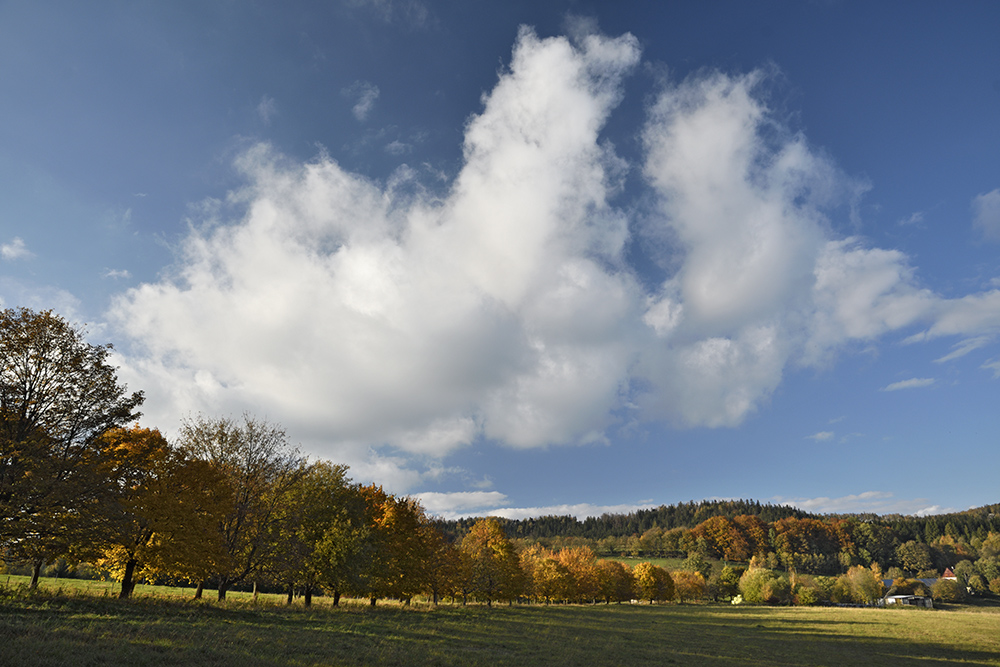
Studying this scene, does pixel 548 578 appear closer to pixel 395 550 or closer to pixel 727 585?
pixel 395 550

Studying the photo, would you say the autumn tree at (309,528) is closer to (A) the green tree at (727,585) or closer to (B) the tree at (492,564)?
(B) the tree at (492,564)

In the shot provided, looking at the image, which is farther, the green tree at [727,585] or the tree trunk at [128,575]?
the green tree at [727,585]

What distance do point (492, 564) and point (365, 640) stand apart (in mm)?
44878

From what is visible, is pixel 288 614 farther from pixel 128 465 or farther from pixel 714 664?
pixel 714 664

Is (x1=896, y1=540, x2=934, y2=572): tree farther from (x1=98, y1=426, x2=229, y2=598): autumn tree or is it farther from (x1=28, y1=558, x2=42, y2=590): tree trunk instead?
(x1=28, y1=558, x2=42, y2=590): tree trunk

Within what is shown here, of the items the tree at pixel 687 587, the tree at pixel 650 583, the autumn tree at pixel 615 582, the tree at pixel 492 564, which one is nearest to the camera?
the tree at pixel 492 564

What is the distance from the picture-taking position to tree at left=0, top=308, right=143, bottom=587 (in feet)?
68.5

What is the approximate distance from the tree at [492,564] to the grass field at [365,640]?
59.4 feet

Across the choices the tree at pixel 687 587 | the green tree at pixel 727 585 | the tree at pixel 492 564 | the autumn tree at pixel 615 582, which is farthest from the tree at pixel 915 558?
the tree at pixel 492 564

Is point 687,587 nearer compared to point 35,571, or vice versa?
point 35,571

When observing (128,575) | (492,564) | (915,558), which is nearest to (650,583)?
(492,564)

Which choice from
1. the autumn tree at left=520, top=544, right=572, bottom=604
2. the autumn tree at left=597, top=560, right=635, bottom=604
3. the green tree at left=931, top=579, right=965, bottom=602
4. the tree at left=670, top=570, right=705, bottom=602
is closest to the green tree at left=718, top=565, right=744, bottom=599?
the tree at left=670, top=570, right=705, bottom=602

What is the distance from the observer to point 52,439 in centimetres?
Result: 2253

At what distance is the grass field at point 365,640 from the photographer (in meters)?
16.6
